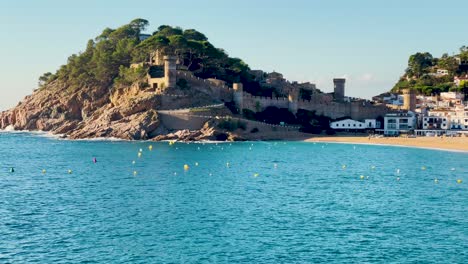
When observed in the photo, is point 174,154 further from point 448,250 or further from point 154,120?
point 448,250

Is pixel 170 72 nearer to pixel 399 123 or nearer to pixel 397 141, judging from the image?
pixel 397 141

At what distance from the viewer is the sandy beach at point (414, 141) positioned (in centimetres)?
7769

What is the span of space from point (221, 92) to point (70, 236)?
65.5 m

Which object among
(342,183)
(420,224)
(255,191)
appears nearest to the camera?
(420,224)

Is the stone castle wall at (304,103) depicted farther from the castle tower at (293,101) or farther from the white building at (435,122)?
the white building at (435,122)

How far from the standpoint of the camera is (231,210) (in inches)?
1374

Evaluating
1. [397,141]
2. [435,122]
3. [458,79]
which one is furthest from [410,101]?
[458,79]

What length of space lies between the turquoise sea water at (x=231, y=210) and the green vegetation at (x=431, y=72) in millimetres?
62510

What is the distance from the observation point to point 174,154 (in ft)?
214

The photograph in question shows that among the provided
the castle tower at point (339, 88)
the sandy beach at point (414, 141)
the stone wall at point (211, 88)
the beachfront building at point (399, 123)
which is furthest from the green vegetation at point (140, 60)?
the beachfront building at point (399, 123)

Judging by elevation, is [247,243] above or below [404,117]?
below

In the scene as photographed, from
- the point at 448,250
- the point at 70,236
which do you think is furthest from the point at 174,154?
the point at 448,250

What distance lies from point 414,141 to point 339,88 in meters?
27.0

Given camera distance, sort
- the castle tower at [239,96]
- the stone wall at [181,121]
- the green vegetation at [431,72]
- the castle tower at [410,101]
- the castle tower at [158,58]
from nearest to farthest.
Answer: the stone wall at [181,121] → the castle tower at [239,96] → the castle tower at [158,58] → the castle tower at [410,101] → the green vegetation at [431,72]
